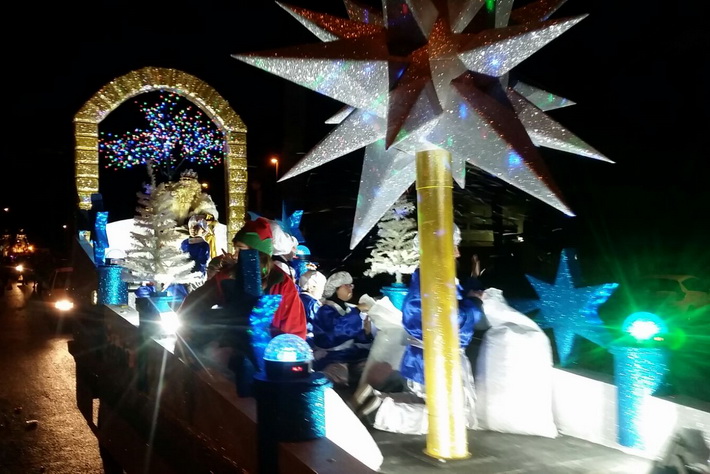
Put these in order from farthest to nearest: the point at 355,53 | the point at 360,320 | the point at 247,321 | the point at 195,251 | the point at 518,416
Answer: the point at 195,251
the point at 360,320
the point at 518,416
the point at 247,321
the point at 355,53

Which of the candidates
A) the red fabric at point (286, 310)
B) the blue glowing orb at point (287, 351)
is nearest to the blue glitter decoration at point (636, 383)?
the blue glowing orb at point (287, 351)

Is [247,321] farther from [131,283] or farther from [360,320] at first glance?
[131,283]

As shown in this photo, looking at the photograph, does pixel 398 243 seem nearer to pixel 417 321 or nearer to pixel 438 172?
pixel 417 321

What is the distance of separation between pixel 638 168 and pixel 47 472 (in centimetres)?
1295

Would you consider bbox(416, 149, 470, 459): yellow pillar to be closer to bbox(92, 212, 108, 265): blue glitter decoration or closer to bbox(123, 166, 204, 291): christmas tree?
bbox(123, 166, 204, 291): christmas tree

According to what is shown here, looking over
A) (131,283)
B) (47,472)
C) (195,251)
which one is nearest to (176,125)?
(195,251)

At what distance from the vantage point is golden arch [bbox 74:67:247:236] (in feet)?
39.2

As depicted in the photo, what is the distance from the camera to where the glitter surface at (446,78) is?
306 centimetres

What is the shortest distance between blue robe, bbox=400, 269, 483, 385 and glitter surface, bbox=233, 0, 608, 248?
3.89 ft

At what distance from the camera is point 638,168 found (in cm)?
1384

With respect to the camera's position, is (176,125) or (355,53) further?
(176,125)

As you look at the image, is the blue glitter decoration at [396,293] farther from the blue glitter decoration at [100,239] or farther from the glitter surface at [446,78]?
the glitter surface at [446,78]

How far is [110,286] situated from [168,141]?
626cm

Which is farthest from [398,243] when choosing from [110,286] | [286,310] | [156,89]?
[286,310]
